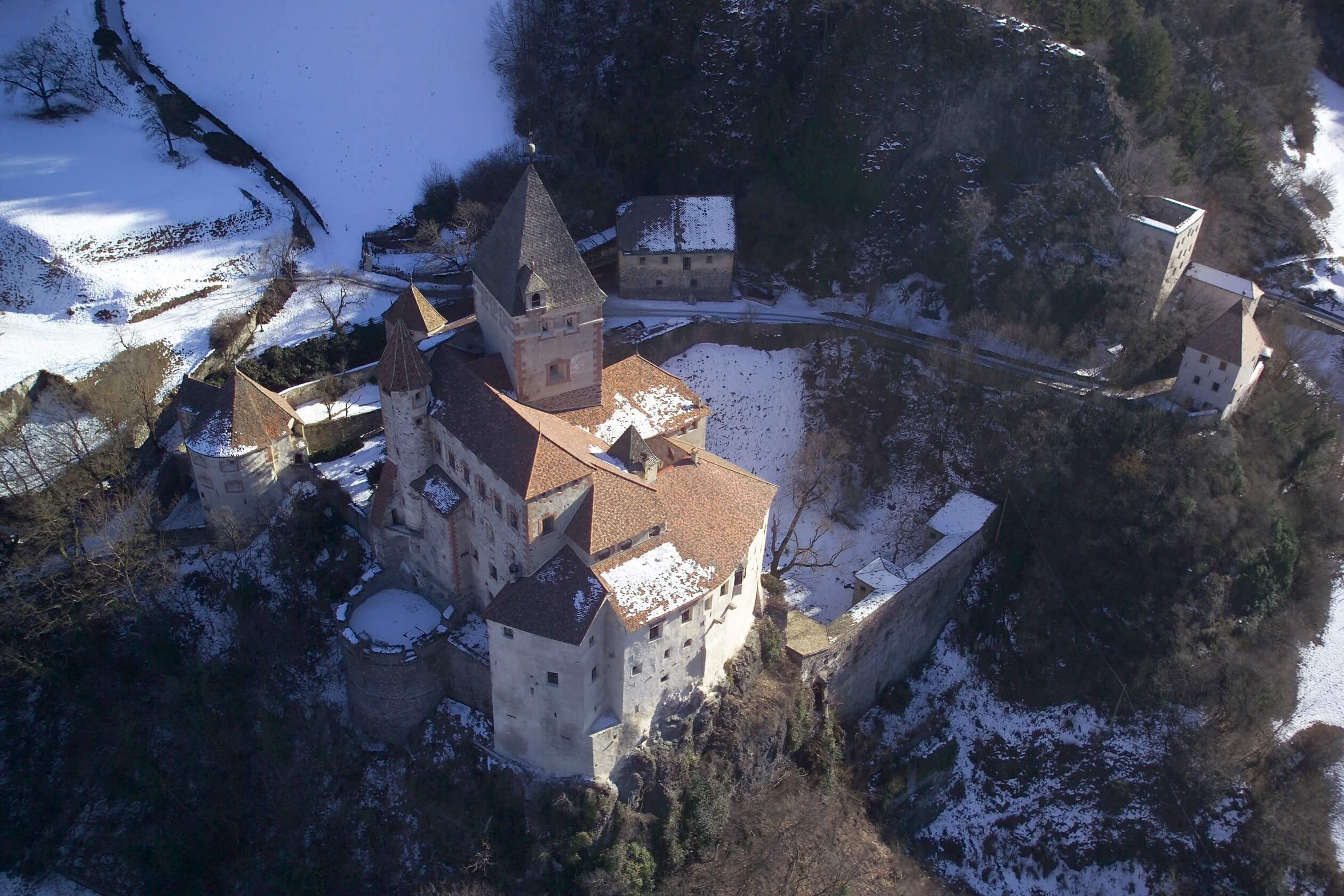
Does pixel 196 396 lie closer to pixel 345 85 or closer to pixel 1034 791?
pixel 345 85

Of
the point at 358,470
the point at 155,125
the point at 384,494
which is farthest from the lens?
the point at 155,125

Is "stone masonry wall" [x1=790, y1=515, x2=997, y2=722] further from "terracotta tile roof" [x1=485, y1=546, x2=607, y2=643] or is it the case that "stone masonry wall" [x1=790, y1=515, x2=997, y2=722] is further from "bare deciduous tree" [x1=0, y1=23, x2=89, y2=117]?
"bare deciduous tree" [x1=0, y1=23, x2=89, y2=117]

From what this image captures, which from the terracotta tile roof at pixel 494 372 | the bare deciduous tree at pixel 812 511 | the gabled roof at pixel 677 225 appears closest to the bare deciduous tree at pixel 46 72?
the gabled roof at pixel 677 225

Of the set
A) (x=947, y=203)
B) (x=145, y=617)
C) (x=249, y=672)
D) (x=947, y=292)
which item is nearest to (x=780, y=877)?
(x=249, y=672)

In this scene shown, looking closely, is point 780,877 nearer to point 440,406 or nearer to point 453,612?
point 453,612

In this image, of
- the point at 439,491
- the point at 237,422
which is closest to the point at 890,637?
the point at 439,491

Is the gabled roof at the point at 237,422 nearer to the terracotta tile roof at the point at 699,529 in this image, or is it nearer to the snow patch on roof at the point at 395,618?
the snow patch on roof at the point at 395,618

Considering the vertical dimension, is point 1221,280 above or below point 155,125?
below
